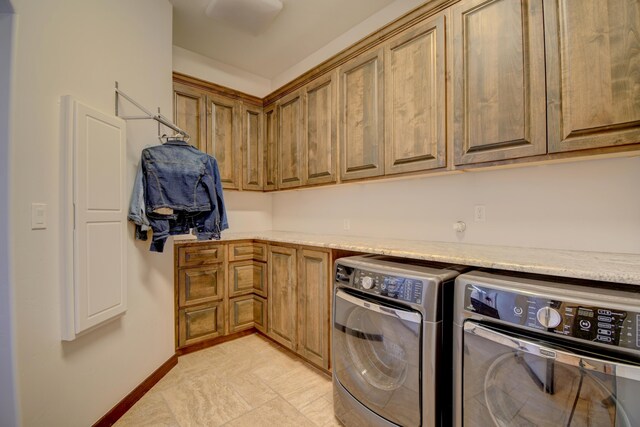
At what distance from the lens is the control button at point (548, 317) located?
925 millimetres

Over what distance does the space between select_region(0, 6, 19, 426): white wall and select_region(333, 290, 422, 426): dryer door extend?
1455 mm

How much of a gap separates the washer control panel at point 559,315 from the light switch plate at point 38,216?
6.15ft

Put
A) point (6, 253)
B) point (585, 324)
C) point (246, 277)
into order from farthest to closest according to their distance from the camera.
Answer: point (246, 277)
point (6, 253)
point (585, 324)

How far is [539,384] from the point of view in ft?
3.16

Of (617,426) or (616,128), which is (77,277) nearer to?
(617,426)

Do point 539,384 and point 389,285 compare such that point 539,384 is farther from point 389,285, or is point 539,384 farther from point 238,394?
Result: point 238,394

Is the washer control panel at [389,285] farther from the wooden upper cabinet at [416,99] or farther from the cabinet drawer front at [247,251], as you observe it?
the cabinet drawer front at [247,251]

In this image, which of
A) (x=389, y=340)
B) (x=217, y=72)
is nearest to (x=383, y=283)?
(x=389, y=340)

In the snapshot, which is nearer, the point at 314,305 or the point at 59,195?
the point at 59,195

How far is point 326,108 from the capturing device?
95.6 inches

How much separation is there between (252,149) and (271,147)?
211mm

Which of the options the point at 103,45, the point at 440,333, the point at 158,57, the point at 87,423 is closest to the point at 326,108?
the point at 158,57

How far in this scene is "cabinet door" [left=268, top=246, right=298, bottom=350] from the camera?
89.8 inches

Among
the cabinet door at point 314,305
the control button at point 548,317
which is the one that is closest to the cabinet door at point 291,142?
the cabinet door at point 314,305
